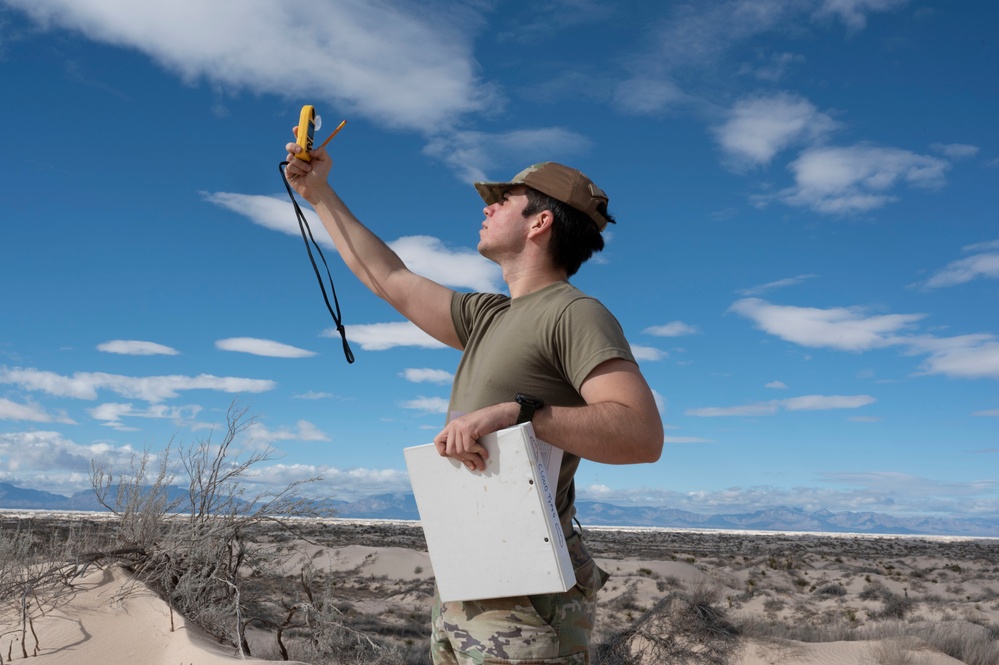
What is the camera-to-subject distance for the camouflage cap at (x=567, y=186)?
2.31 metres

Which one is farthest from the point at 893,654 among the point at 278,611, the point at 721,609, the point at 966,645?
the point at 278,611

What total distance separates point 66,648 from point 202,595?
46.3 inches

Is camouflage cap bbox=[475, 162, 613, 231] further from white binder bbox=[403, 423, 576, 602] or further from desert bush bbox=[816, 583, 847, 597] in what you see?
desert bush bbox=[816, 583, 847, 597]

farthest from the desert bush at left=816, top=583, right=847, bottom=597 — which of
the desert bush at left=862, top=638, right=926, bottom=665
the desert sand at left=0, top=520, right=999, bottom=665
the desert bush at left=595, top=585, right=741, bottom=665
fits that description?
the desert bush at left=595, top=585, right=741, bottom=665

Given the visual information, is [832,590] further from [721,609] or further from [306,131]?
[306,131]

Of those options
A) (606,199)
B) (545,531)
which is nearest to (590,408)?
(545,531)

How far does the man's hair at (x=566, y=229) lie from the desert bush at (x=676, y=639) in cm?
564

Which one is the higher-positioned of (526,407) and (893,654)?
(526,407)

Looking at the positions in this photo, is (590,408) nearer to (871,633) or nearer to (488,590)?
(488,590)

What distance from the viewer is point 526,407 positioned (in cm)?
187

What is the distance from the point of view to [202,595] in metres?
5.68

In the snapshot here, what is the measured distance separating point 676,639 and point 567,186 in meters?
6.13

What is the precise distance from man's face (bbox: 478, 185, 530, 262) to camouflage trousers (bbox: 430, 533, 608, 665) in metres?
0.91

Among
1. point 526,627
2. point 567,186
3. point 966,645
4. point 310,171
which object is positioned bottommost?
point 966,645
